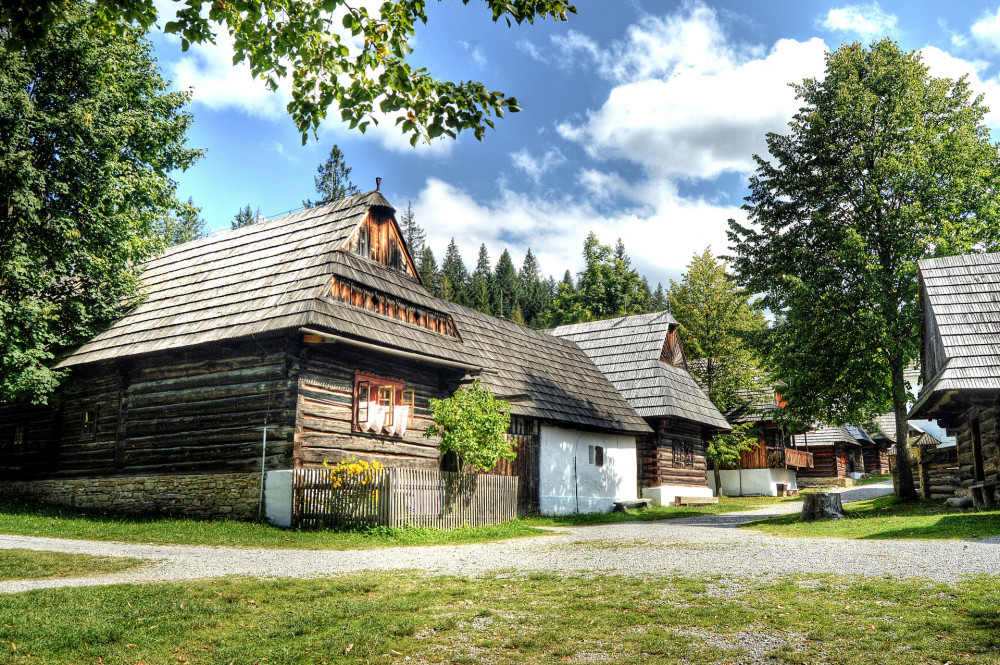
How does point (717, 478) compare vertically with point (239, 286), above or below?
below

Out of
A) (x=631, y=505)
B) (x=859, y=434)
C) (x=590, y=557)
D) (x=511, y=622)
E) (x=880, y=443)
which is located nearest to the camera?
(x=511, y=622)

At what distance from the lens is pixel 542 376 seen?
27.8 metres

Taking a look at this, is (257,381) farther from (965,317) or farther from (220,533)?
(965,317)

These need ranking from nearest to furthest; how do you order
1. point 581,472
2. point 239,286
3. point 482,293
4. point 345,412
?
point 345,412 < point 239,286 < point 581,472 < point 482,293

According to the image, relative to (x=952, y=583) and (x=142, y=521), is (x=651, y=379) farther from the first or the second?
(x=952, y=583)

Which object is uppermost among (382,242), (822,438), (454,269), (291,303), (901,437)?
(454,269)

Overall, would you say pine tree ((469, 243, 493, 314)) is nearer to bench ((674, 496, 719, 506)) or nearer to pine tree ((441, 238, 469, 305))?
pine tree ((441, 238, 469, 305))

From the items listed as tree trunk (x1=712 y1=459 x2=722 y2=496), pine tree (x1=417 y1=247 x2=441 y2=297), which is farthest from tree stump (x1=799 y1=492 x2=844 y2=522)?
pine tree (x1=417 y1=247 x2=441 y2=297)

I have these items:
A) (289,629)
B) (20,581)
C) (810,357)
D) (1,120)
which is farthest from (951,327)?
(1,120)

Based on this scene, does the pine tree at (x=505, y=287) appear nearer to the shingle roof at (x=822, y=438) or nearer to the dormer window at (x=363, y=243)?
the shingle roof at (x=822, y=438)

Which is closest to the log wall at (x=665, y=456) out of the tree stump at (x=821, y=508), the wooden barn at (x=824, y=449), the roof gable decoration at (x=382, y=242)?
the tree stump at (x=821, y=508)

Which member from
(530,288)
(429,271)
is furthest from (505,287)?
(429,271)

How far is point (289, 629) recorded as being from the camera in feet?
21.4

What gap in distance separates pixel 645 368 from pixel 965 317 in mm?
15499
